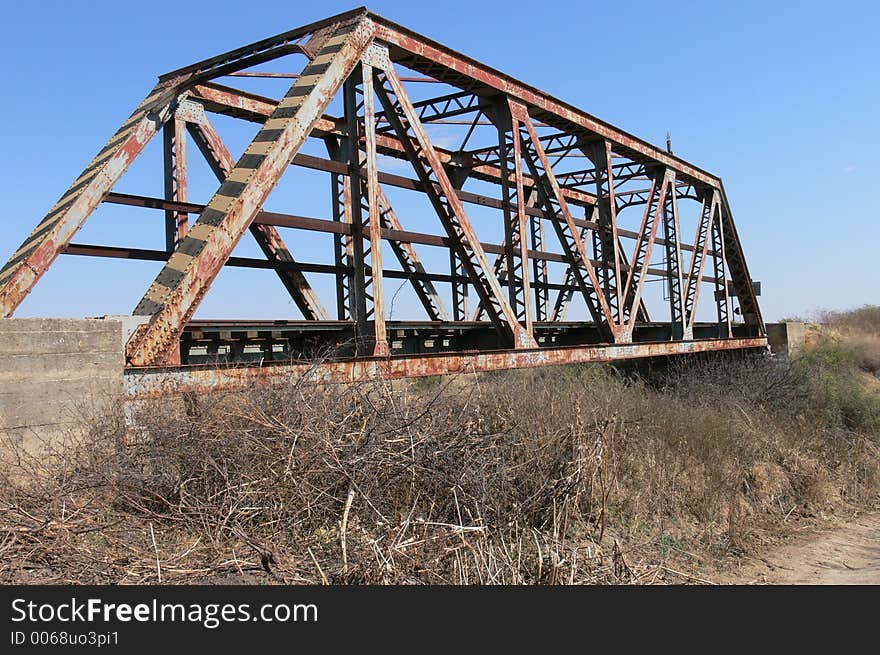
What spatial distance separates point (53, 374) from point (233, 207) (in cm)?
258

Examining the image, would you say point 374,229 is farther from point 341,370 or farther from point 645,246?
point 645,246

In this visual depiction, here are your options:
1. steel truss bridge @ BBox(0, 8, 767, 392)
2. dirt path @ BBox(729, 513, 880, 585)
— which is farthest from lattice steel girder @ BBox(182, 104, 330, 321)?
dirt path @ BBox(729, 513, 880, 585)

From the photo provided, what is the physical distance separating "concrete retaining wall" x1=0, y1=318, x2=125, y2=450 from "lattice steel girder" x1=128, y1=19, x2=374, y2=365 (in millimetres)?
376

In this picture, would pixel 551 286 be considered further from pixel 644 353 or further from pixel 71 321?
pixel 71 321

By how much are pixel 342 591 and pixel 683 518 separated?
308 inches

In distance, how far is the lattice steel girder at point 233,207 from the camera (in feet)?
23.9

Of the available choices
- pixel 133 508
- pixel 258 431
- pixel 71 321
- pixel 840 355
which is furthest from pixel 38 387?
pixel 840 355

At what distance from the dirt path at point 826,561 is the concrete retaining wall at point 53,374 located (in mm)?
7946

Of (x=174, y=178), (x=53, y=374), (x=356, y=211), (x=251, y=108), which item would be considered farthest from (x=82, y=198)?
(x=251, y=108)

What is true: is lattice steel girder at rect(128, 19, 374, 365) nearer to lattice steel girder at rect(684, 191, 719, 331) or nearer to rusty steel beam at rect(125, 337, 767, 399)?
rusty steel beam at rect(125, 337, 767, 399)

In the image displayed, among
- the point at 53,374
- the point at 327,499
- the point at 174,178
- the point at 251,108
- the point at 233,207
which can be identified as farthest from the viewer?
the point at 251,108

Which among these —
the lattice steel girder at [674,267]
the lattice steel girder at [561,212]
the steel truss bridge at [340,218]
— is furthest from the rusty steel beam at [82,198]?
the lattice steel girder at [674,267]

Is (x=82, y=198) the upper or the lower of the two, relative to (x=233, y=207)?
upper

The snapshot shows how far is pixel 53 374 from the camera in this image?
249 inches
